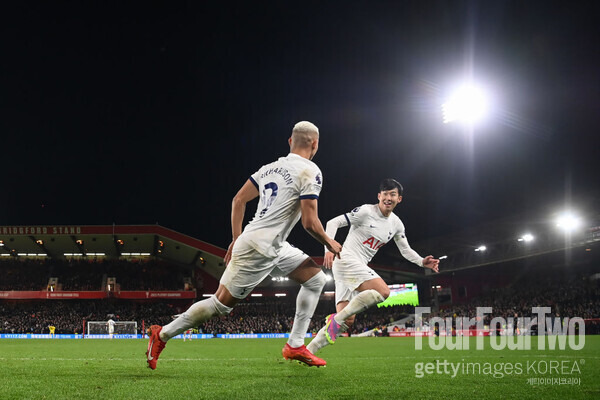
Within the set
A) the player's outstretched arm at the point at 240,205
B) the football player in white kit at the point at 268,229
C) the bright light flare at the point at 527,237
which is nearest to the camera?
the football player in white kit at the point at 268,229

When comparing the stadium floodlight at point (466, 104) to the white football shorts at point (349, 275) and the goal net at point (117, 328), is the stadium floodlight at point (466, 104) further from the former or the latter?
the goal net at point (117, 328)

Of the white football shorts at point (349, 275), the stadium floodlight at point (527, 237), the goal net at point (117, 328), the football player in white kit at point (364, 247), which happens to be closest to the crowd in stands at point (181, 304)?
the goal net at point (117, 328)

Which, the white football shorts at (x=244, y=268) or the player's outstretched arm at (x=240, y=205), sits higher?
the player's outstretched arm at (x=240, y=205)

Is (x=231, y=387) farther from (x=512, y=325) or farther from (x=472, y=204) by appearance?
(x=472, y=204)

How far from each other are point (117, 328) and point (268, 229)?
1308 inches

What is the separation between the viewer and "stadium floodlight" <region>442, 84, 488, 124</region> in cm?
2491

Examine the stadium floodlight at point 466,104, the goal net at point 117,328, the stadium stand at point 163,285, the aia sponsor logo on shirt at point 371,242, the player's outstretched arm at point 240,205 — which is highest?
the stadium floodlight at point 466,104

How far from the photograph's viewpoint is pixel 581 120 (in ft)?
87.4

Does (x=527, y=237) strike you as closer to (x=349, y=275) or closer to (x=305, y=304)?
(x=349, y=275)

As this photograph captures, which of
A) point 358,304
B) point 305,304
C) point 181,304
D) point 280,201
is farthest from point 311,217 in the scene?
point 181,304

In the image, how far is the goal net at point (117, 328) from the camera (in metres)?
35.2

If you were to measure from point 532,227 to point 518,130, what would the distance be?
14.0m

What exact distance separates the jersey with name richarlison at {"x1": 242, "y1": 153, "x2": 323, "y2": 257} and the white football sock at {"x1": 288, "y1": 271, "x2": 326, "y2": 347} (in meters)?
0.85

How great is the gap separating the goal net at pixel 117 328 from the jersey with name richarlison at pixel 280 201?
3292 centimetres
